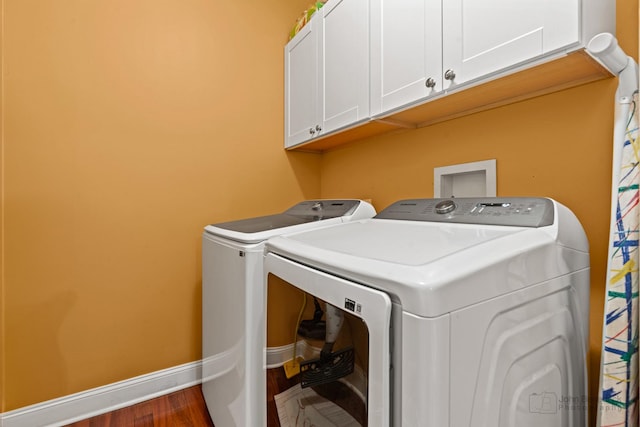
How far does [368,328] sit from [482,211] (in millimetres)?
634

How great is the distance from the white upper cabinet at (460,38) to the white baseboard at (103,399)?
1.82 metres


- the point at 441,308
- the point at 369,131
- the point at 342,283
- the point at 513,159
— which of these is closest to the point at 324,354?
the point at 342,283

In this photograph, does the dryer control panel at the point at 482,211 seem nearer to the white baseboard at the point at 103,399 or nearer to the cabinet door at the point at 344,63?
the cabinet door at the point at 344,63

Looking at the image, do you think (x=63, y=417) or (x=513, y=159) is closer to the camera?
(x=513, y=159)

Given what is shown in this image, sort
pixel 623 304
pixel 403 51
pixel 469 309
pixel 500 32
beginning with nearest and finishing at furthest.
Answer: pixel 469 309, pixel 623 304, pixel 500 32, pixel 403 51

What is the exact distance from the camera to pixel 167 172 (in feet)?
5.90

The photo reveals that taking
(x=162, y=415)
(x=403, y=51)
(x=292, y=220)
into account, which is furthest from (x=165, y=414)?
(x=403, y=51)

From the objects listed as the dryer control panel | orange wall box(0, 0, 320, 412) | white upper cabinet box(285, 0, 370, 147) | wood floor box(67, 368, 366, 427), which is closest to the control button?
the dryer control panel

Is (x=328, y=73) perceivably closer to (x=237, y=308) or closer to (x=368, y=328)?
(x=237, y=308)

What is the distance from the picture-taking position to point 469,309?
563 mm

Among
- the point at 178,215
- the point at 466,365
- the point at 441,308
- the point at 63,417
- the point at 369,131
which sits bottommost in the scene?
the point at 63,417

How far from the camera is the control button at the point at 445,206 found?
3.61 feet

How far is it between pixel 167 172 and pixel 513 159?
173 cm

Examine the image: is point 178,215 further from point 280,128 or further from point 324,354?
point 324,354
